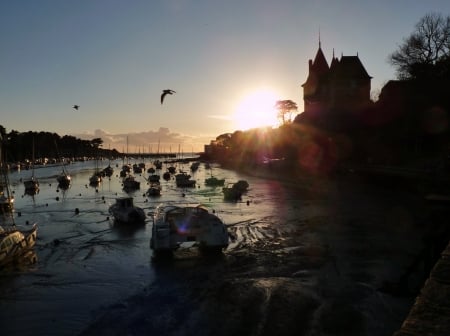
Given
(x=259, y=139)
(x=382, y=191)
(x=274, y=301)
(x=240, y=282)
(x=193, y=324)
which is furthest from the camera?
(x=259, y=139)

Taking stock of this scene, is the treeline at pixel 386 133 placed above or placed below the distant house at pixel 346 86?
below

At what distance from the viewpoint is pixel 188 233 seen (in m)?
27.0

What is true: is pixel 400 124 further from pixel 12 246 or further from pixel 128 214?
pixel 12 246

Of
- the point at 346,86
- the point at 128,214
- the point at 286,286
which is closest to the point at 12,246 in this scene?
the point at 286,286

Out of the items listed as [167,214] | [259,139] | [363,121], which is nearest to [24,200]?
[167,214]

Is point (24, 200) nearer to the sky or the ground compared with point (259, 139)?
nearer to the ground

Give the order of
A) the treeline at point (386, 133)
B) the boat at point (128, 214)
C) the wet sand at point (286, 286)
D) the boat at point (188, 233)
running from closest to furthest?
the wet sand at point (286, 286), the boat at point (188, 233), the boat at point (128, 214), the treeline at point (386, 133)

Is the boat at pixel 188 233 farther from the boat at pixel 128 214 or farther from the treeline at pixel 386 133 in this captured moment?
the treeline at pixel 386 133

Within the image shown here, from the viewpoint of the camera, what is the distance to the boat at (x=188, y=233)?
2673 cm

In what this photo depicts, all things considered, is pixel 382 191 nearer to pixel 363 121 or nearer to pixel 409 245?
pixel 363 121

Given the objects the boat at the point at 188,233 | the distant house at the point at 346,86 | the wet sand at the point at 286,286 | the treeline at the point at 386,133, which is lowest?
the wet sand at the point at 286,286

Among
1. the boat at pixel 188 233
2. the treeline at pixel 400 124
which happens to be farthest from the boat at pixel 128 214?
the treeline at pixel 400 124

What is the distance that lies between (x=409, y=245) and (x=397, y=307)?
13035 mm

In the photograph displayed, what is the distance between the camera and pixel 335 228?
37.4 meters
